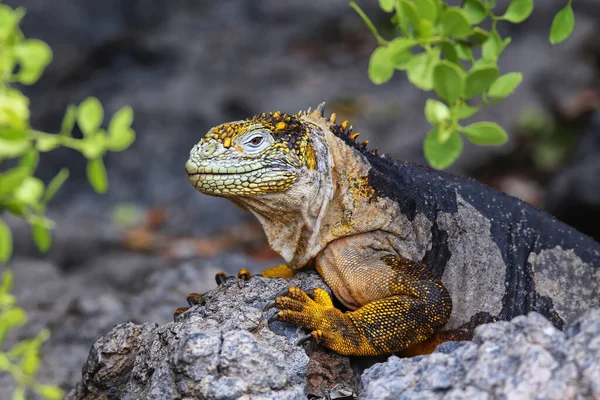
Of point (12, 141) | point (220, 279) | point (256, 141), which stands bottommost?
point (12, 141)

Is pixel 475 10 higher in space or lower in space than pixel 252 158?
lower

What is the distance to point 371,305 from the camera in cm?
455

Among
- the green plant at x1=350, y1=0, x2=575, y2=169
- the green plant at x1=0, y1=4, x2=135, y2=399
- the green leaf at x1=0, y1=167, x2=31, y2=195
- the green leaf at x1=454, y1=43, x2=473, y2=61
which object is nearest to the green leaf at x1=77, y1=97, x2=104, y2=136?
the green plant at x1=0, y1=4, x2=135, y2=399

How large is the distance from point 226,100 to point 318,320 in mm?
9127

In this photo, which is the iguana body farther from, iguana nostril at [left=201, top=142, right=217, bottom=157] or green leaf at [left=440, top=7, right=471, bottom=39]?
green leaf at [left=440, top=7, right=471, bottom=39]

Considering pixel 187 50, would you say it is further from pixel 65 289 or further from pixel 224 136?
pixel 224 136

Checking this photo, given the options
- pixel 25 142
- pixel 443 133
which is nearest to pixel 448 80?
pixel 443 133

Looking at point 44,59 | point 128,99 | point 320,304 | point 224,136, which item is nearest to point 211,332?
point 320,304

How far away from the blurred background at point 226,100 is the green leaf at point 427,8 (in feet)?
22.2

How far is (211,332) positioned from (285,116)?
1.38 m

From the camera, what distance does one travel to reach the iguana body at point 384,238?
14.8 ft

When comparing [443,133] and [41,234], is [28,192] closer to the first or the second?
[41,234]

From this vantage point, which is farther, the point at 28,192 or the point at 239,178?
the point at 239,178

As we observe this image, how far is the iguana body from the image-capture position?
4.52 metres
